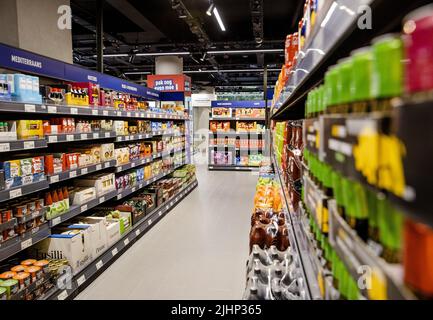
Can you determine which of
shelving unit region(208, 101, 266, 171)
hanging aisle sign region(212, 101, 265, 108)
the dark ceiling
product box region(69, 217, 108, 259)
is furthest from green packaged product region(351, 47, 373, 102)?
hanging aisle sign region(212, 101, 265, 108)

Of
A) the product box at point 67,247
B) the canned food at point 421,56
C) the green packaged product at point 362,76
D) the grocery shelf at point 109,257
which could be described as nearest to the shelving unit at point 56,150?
the grocery shelf at point 109,257

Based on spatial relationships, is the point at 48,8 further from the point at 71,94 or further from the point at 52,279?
the point at 52,279

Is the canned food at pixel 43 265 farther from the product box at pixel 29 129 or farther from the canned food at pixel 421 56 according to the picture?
the canned food at pixel 421 56

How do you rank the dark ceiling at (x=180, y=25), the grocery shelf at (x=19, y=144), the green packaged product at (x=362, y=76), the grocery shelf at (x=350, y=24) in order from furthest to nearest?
the dark ceiling at (x=180, y=25)
the grocery shelf at (x=19, y=144)
the grocery shelf at (x=350, y=24)
the green packaged product at (x=362, y=76)

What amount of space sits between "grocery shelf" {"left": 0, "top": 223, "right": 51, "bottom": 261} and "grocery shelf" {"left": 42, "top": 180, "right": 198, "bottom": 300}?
44 cm

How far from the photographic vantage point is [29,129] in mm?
2859

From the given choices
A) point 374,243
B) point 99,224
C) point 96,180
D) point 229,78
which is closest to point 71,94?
point 96,180

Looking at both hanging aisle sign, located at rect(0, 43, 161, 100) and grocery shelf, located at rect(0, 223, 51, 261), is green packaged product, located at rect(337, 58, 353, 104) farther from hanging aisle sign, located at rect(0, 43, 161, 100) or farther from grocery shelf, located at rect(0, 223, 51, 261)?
hanging aisle sign, located at rect(0, 43, 161, 100)

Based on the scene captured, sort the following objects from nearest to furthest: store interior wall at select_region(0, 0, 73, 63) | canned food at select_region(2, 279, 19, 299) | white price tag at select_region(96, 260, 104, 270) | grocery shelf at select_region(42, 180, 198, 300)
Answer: canned food at select_region(2, 279, 19, 299) < grocery shelf at select_region(42, 180, 198, 300) < white price tag at select_region(96, 260, 104, 270) < store interior wall at select_region(0, 0, 73, 63)

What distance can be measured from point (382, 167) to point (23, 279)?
2.82m

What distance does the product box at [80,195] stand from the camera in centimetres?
372

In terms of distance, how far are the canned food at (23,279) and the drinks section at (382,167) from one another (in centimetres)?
245

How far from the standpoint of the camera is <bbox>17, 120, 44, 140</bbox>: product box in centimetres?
278
